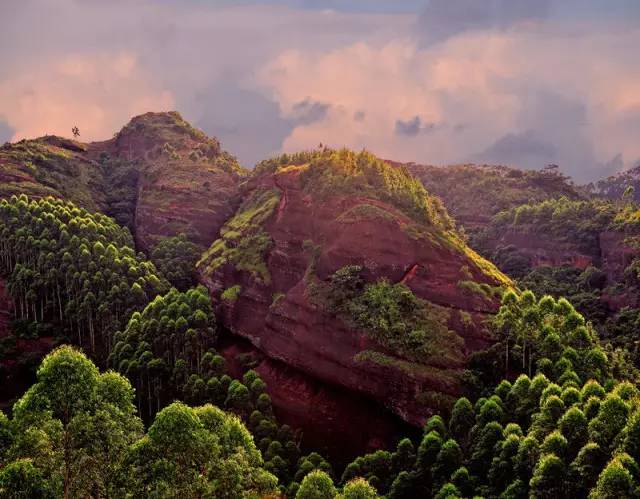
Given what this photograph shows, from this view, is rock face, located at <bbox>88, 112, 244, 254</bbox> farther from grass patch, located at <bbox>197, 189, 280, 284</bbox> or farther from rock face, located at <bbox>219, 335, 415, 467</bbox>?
rock face, located at <bbox>219, 335, 415, 467</bbox>

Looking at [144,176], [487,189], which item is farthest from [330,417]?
[487,189]

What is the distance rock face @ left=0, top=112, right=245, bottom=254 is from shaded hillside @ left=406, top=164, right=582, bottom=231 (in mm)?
49928

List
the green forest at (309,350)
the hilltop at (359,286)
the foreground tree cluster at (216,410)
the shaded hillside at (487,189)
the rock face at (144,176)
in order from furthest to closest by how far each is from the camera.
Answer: the shaded hillside at (487,189) → the rock face at (144,176) → the hilltop at (359,286) → the green forest at (309,350) → the foreground tree cluster at (216,410)

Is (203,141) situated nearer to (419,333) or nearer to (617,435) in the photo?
(419,333)

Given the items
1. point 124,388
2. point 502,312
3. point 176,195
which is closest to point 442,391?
point 502,312

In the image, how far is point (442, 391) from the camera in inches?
1889

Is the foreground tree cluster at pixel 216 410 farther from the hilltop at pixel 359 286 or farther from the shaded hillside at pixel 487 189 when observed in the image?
the shaded hillside at pixel 487 189

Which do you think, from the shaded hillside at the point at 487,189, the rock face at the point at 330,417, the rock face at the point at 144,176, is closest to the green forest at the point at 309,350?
the rock face at the point at 330,417

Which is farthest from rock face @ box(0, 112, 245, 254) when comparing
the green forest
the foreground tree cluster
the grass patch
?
the foreground tree cluster

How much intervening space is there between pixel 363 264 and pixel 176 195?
47.2 m

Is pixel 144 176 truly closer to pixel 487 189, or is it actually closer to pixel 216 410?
pixel 487 189

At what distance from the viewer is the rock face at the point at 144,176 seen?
3627 inches

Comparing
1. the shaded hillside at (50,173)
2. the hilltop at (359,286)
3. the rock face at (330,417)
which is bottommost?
the rock face at (330,417)

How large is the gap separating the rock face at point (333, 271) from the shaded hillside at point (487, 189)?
213 ft
